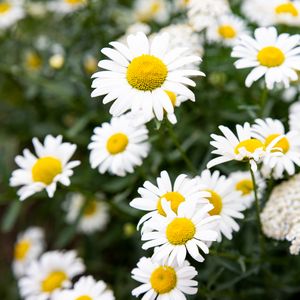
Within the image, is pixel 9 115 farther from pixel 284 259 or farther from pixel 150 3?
pixel 284 259

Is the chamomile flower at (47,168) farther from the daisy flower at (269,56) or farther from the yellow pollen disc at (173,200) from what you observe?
the daisy flower at (269,56)

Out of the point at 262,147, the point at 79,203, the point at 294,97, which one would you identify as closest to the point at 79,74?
the point at 79,203

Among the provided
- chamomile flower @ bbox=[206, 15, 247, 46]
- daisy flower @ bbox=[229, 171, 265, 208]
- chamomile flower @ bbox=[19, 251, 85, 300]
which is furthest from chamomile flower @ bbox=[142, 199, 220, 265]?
chamomile flower @ bbox=[206, 15, 247, 46]

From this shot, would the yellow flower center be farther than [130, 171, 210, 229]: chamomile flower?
Yes

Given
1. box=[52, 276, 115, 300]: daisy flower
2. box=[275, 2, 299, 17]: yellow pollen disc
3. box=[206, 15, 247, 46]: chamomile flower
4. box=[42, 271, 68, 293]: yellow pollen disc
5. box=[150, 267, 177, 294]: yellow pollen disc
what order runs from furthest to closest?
box=[206, 15, 247, 46]: chamomile flower < box=[275, 2, 299, 17]: yellow pollen disc < box=[42, 271, 68, 293]: yellow pollen disc < box=[52, 276, 115, 300]: daisy flower < box=[150, 267, 177, 294]: yellow pollen disc

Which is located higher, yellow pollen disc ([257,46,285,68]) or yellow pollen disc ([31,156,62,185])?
yellow pollen disc ([257,46,285,68])

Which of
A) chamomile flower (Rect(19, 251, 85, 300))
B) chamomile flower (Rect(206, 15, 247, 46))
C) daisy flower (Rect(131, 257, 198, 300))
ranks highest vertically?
chamomile flower (Rect(206, 15, 247, 46))

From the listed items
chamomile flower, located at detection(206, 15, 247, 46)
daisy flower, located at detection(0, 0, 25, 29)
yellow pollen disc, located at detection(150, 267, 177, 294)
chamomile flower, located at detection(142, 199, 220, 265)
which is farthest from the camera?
daisy flower, located at detection(0, 0, 25, 29)

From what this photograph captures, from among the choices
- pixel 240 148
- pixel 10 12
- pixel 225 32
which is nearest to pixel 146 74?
pixel 240 148

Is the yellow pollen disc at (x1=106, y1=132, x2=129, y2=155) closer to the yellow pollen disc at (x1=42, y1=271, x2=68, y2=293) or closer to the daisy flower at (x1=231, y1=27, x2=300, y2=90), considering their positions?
the daisy flower at (x1=231, y1=27, x2=300, y2=90)
